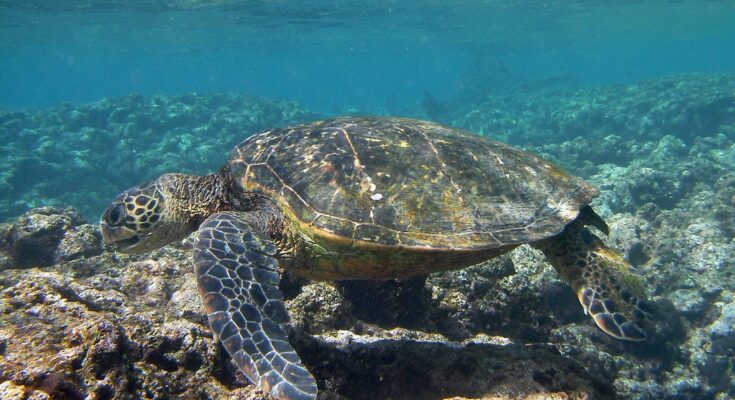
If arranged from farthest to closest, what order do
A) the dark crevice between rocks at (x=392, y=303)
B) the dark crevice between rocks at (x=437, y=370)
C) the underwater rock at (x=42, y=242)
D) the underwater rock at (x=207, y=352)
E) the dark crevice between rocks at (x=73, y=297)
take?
the underwater rock at (x=42, y=242), the dark crevice between rocks at (x=392, y=303), the dark crevice between rocks at (x=73, y=297), the dark crevice between rocks at (x=437, y=370), the underwater rock at (x=207, y=352)

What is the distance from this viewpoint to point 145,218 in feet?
13.8

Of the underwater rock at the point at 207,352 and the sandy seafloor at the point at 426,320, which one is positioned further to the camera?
the sandy seafloor at the point at 426,320

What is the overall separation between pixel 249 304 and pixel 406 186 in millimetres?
1759

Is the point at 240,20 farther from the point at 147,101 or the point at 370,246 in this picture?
the point at 370,246

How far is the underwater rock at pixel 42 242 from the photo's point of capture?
21.6 feet

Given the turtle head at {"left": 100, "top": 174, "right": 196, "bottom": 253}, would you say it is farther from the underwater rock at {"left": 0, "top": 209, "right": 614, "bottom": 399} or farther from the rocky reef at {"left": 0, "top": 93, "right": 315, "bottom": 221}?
the rocky reef at {"left": 0, "top": 93, "right": 315, "bottom": 221}

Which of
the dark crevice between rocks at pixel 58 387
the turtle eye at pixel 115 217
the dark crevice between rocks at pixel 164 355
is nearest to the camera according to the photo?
the dark crevice between rocks at pixel 58 387

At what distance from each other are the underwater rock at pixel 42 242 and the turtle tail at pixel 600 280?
7.01 metres

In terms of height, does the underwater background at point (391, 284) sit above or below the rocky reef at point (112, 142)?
above

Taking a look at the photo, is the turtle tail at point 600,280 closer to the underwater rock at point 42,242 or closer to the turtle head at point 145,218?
the turtle head at point 145,218

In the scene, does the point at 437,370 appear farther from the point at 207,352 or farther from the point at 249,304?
the point at 207,352

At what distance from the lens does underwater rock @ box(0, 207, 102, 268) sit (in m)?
6.59

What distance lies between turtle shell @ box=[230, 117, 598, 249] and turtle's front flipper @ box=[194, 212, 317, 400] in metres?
0.55

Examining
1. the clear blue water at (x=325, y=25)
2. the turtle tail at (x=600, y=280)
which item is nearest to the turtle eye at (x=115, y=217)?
the turtle tail at (x=600, y=280)
